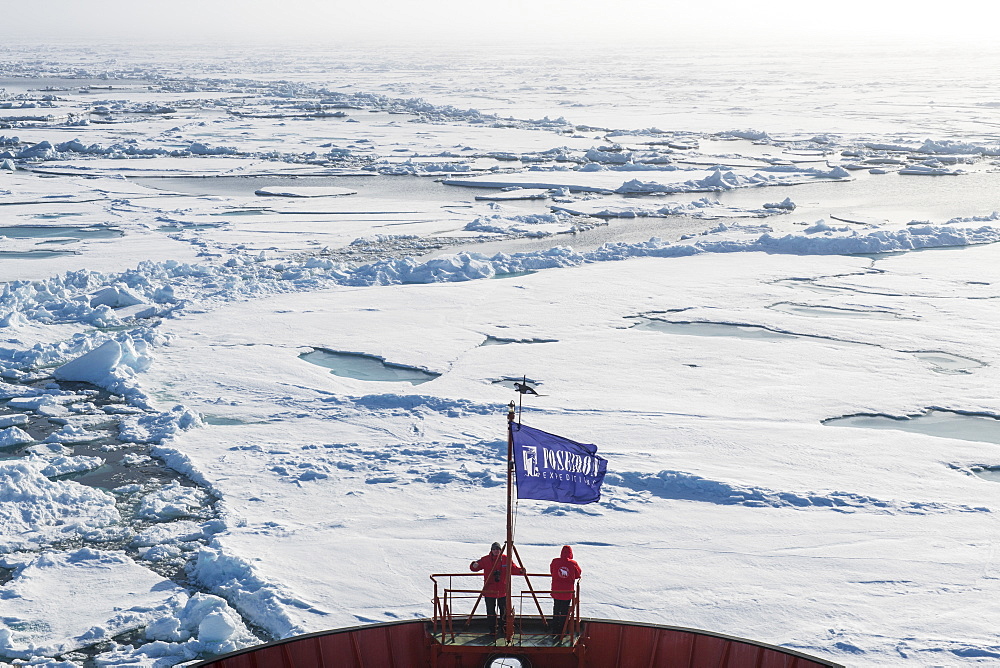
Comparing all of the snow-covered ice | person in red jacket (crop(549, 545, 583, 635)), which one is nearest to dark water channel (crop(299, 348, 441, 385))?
the snow-covered ice

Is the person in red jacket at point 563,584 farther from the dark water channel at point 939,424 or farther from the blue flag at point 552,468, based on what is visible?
the dark water channel at point 939,424

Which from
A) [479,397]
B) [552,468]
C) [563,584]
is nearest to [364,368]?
[479,397]

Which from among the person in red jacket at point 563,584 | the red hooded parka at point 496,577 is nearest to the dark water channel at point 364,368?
the person in red jacket at point 563,584

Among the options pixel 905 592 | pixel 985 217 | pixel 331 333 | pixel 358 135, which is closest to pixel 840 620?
pixel 905 592

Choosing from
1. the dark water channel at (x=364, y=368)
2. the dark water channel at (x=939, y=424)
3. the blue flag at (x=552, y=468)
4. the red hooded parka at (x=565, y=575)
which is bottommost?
the dark water channel at (x=364, y=368)

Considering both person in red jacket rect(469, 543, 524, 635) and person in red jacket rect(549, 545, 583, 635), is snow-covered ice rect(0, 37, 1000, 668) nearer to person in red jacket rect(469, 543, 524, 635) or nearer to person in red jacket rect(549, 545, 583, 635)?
person in red jacket rect(549, 545, 583, 635)

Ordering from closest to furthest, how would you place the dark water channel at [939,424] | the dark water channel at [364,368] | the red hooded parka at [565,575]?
the red hooded parka at [565,575]
the dark water channel at [939,424]
the dark water channel at [364,368]

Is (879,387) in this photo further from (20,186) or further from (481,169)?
(20,186)
